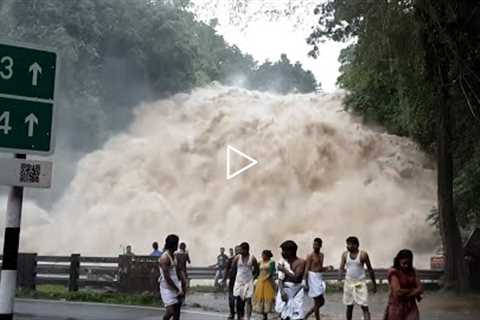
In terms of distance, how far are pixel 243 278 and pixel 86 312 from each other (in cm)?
350

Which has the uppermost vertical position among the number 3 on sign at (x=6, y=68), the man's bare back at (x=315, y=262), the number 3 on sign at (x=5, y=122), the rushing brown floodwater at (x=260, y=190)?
the rushing brown floodwater at (x=260, y=190)

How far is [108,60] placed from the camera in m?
43.6

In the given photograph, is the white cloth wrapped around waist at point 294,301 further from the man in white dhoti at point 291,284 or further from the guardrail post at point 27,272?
the guardrail post at point 27,272

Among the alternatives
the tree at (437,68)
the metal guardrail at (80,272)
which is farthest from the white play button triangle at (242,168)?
the metal guardrail at (80,272)

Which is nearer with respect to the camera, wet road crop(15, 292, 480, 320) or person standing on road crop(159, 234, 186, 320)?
person standing on road crop(159, 234, 186, 320)

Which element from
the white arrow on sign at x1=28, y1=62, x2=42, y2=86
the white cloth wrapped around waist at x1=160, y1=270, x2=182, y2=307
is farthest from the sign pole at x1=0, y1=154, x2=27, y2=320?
the white cloth wrapped around waist at x1=160, y1=270, x2=182, y2=307

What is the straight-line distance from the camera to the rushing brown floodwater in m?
29.1

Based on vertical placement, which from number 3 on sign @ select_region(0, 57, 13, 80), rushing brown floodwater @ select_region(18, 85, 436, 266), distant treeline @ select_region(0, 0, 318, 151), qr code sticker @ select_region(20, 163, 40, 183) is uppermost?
distant treeline @ select_region(0, 0, 318, 151)

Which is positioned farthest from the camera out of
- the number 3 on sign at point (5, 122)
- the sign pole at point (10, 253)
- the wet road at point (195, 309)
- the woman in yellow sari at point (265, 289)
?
the wet road at point (195, 309)

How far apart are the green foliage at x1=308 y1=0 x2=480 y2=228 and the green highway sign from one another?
23.0 feet

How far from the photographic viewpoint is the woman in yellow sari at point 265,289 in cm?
1170

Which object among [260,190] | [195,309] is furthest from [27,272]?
[260,190]

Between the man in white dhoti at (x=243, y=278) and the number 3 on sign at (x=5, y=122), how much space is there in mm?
8090

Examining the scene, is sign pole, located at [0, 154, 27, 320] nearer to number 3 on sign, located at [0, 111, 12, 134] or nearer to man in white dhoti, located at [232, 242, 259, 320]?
number 3 on sign, located at [0, 111, 12, 134]
